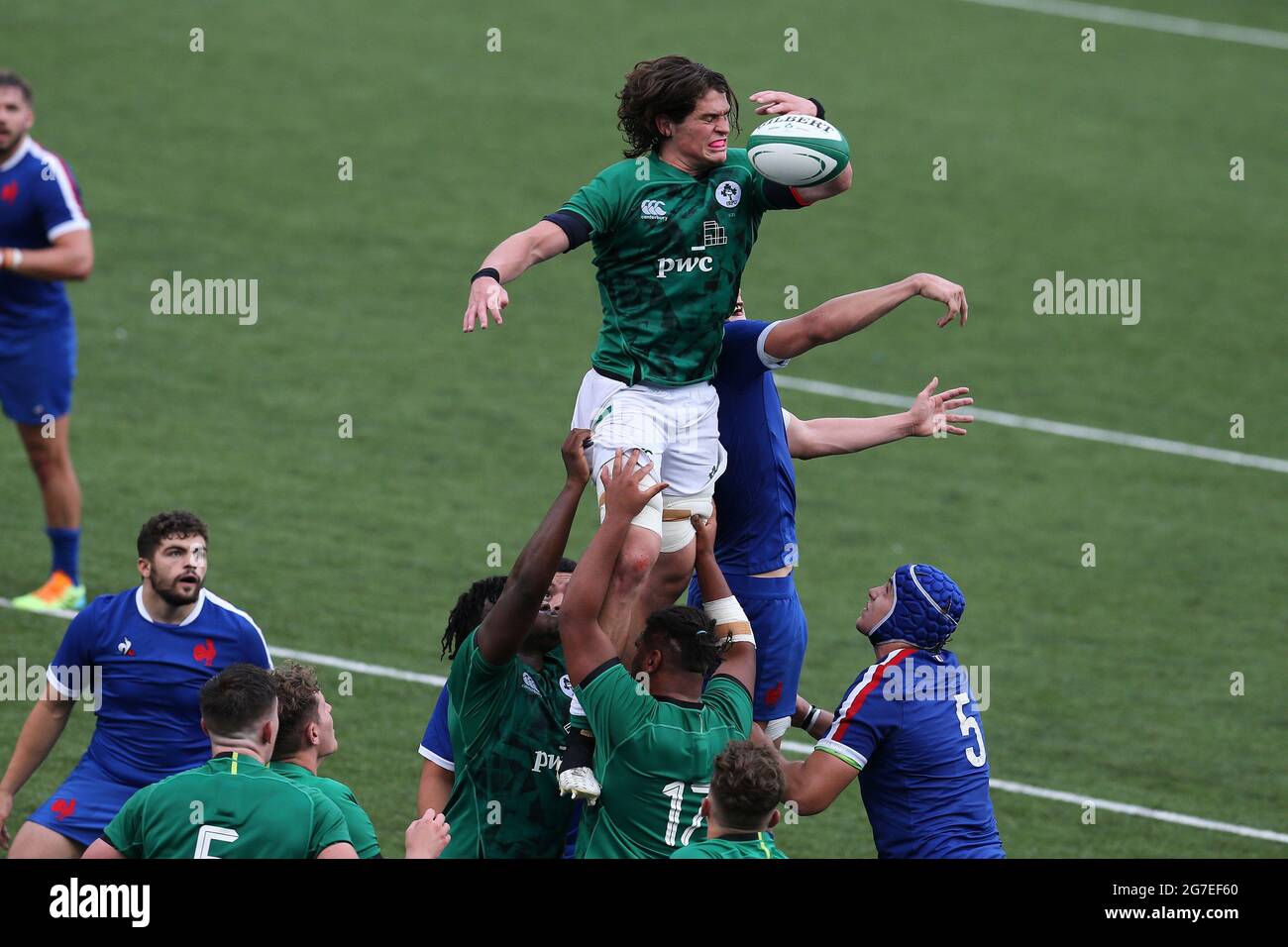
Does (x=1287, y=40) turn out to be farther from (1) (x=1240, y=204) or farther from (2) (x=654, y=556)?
(2) (x=654, y=556)

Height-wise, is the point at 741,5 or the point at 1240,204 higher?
the point at 741,5

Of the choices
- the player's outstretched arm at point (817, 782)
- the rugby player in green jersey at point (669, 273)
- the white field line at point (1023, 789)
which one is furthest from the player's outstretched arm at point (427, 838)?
the white field line at point (1023, 789)

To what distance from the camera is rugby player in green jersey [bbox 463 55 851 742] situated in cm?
657

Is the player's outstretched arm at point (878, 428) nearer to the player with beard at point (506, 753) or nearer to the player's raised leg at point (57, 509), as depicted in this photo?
the player with beard at point (506, 753)

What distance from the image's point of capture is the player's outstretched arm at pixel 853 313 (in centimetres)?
640

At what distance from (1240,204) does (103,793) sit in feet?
53.4

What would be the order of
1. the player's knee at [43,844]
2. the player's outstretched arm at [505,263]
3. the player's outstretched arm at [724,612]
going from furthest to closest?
1. the player's knee at [43,844]
2. the player's outstretched arm at [724,612]
3. the player's outstretched arm at [505,263]

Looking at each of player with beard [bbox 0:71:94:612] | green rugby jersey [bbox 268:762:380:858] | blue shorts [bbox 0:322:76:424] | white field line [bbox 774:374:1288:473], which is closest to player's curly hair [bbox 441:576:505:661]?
green rugby jersey [bbox 268:762:380:858]

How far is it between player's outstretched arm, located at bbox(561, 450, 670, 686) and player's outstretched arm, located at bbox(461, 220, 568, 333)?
69 cm

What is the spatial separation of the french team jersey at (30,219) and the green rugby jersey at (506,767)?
18.5 feet

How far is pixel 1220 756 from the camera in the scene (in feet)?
36.8

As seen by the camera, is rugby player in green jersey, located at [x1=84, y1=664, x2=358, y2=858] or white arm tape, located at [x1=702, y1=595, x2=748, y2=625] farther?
white arm tape, located at [x1=702, y1=595, x2=748, y2=625]

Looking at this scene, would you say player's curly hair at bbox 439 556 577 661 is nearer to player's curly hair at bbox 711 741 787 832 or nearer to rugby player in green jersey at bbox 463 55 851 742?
rugby player in green jersey at bbox 463 55 851 742
